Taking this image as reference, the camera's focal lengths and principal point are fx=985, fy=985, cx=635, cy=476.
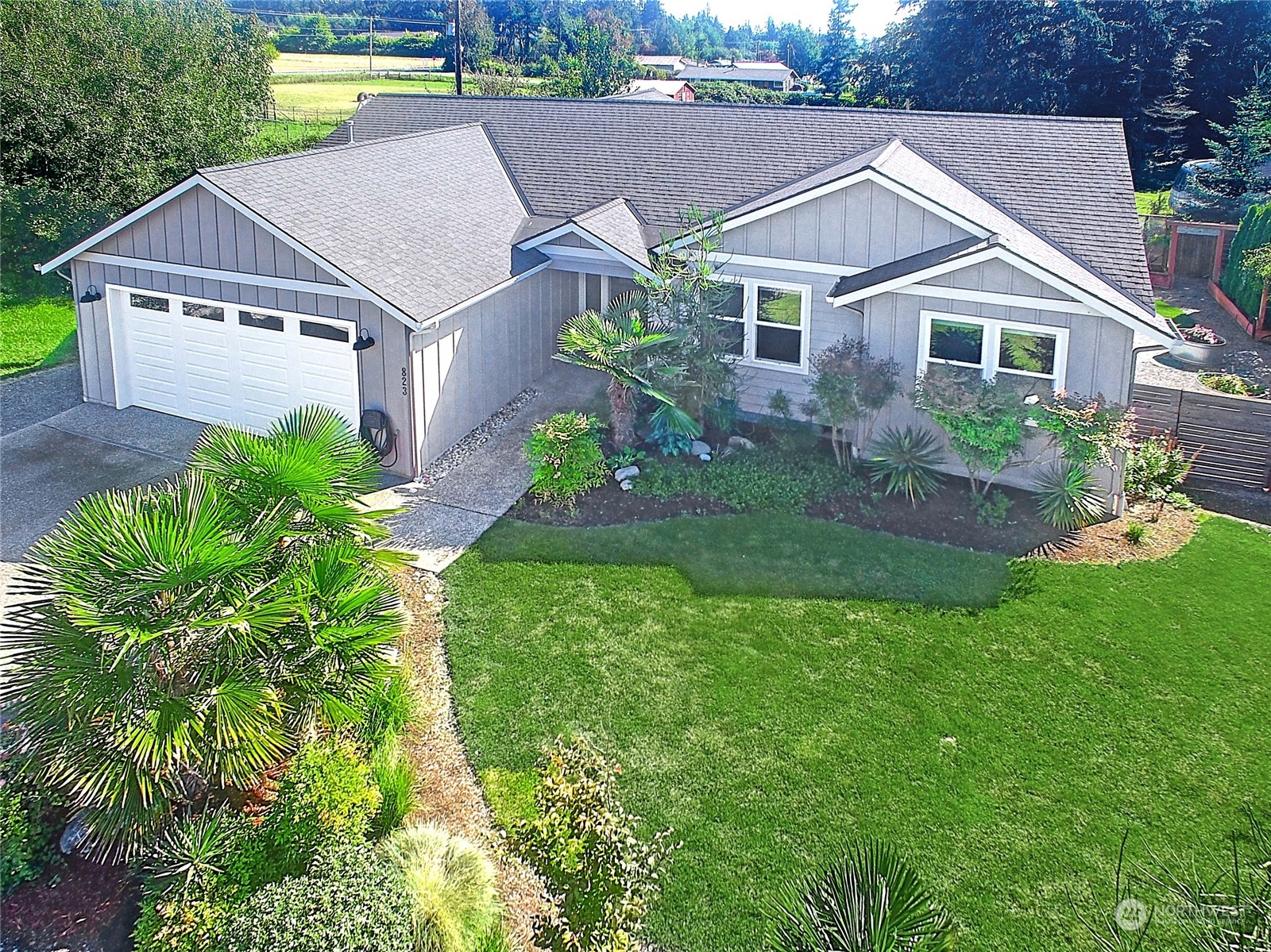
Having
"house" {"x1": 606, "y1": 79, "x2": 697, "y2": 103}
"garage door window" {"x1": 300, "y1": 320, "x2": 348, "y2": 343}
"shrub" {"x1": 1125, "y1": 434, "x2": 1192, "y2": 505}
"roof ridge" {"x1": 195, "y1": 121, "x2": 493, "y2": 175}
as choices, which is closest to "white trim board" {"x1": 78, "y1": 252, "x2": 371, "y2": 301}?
"garage door window" {"x1": 300, "y1": 320, "x2": 348, "y2": 343}

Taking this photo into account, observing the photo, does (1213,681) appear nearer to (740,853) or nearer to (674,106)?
(740,853)

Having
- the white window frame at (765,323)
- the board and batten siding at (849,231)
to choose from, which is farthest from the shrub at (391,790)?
the board and batten siding at (849,231)

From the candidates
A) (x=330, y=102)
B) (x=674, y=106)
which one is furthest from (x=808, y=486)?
(x=330, y=102)

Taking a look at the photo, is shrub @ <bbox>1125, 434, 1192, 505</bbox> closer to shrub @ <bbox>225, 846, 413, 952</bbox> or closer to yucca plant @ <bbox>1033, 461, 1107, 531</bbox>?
yucca plant @ <bbox>1033, 461, 1107, 531</bbox>

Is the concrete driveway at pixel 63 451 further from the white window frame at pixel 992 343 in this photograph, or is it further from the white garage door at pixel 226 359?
the white window frame at pixel 992 343

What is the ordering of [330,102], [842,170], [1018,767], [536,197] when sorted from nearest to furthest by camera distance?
[1018,767]
[842,170]
[536,197]
[330,102]

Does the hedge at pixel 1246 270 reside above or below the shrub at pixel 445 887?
above
